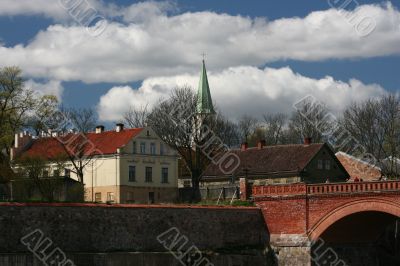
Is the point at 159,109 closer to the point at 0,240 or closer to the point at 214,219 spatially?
the point at 214,219

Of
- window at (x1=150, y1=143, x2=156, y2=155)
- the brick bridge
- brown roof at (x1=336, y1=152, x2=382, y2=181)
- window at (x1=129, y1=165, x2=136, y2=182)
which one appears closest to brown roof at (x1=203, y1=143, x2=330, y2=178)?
brown roof at (x1=336, y1=152, x2=382, y2=181)

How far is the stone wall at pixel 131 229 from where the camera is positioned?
39156 mm

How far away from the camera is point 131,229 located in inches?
1690

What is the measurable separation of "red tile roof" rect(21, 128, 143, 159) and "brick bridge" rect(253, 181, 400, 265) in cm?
2108

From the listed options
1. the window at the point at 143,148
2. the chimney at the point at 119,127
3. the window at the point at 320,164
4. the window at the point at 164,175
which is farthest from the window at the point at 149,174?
the window at the point at 320,164

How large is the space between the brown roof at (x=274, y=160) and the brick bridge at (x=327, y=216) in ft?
61.0

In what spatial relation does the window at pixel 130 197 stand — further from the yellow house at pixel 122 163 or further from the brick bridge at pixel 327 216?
the brick bridge at pixel 327 216

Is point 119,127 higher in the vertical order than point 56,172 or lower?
higher

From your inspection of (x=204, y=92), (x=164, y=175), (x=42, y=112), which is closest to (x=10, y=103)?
(x=42, y=112)

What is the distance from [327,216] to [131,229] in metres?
11.8

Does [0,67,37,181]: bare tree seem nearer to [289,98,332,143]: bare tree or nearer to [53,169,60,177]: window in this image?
[53,169,60,177]: window

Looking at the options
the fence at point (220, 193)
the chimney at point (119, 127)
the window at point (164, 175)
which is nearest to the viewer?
the fence at point (220, 193)

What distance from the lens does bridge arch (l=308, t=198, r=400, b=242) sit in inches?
1752

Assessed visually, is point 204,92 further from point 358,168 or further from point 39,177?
point 39,177
